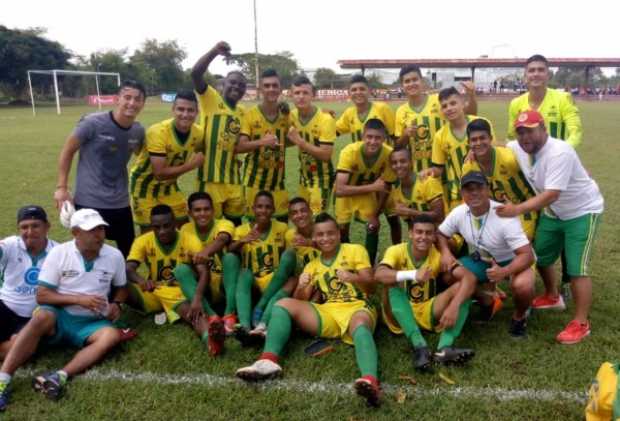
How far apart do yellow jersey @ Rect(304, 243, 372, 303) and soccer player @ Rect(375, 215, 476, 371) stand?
0.20 metres

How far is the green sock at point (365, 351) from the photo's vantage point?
129 inches

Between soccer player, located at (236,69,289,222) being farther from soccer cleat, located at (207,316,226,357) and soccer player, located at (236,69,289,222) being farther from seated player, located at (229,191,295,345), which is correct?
soccer cleat, located at (207,316,226,357)

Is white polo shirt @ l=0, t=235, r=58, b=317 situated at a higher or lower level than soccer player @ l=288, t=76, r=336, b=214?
lower

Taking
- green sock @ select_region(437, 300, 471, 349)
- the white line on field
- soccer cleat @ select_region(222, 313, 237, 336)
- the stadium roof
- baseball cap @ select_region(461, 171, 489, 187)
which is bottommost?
the white line on field

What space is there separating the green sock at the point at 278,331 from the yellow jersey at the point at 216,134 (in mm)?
1853

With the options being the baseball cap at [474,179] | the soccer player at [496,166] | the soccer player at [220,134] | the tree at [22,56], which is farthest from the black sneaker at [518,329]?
the tree at [22,56]

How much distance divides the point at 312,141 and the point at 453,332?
247cm

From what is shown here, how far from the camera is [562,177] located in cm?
377

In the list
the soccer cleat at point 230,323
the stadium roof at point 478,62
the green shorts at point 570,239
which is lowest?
the soccer cleat at point 230,323

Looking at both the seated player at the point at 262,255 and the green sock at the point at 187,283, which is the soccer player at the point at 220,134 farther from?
the green sock at the point at 187,283

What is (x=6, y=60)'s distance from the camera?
4816 centimetres

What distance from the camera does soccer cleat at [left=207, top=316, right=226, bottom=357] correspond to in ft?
11.9

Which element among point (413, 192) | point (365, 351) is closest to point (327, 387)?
point (365, 351)

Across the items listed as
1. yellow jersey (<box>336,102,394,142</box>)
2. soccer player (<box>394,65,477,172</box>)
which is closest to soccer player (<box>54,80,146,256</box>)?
yellow jersey (<box>336,102,394,142</box>)
